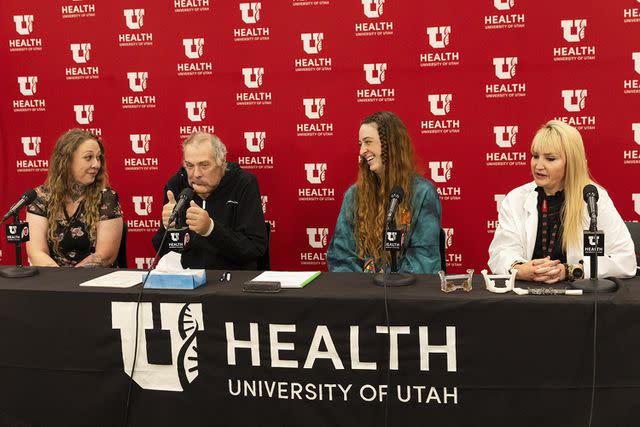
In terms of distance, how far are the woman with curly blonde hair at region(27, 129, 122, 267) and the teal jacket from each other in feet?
3.88

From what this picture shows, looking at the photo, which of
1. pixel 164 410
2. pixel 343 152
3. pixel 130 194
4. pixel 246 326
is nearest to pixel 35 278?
pixel 164 410

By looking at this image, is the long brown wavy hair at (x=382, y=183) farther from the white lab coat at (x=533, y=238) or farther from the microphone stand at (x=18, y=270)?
the microphone stand at (x=18, y=270)

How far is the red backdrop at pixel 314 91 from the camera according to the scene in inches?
150

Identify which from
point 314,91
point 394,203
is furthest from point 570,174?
point 314,91

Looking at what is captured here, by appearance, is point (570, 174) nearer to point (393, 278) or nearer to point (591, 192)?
point (591, 192)

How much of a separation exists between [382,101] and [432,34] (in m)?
0.48

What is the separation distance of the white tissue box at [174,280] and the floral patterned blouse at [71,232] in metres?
1.15

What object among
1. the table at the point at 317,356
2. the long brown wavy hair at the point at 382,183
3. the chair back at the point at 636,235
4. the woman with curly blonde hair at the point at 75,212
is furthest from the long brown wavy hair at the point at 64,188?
the chair back at the point at 636,235

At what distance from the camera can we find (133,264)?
14.6ft

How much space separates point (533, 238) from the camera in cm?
288

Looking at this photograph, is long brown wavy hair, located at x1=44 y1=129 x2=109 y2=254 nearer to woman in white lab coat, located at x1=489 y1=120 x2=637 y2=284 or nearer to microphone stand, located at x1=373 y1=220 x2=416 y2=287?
microphone stand, located at x1=373 y1=220 x2=416 y2=287

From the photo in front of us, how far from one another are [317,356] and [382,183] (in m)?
1.26

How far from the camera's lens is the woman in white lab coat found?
270 centimetres

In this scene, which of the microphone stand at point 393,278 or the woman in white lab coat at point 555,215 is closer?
the microphone stand at point 393,278
